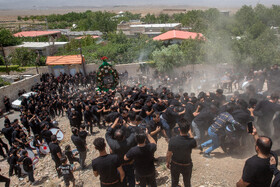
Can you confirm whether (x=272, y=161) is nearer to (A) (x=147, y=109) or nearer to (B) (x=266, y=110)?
(B) (x=266, y=110)

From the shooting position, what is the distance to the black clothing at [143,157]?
153 inches

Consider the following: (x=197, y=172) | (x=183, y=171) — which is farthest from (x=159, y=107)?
(x=183, y=171)

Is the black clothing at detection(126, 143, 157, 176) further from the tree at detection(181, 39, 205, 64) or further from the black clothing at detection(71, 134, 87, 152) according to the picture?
the tree at detection(181, 39, 205, 64)

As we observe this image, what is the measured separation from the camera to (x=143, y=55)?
24.2 metres

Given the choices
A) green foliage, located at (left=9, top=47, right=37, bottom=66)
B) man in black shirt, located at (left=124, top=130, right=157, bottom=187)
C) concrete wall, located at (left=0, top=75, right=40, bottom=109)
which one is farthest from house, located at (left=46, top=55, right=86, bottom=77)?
man in black shirt, located at (left=124, top=130, right=157, bottom=187)

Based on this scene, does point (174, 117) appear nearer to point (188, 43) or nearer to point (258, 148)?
point (258, 148)

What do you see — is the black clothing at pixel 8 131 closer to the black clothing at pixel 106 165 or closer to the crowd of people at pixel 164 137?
the crowd of people at pixel 164 137

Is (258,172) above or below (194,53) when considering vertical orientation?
below

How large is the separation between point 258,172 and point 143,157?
5.64 feet

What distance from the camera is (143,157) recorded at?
12.9 feet

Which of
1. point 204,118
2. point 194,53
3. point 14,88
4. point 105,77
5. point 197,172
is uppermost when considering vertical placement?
point 194,53

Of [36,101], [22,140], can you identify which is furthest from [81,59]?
[22,140]

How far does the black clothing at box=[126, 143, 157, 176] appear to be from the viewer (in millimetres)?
3893

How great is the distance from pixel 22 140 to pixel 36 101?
5801mm
